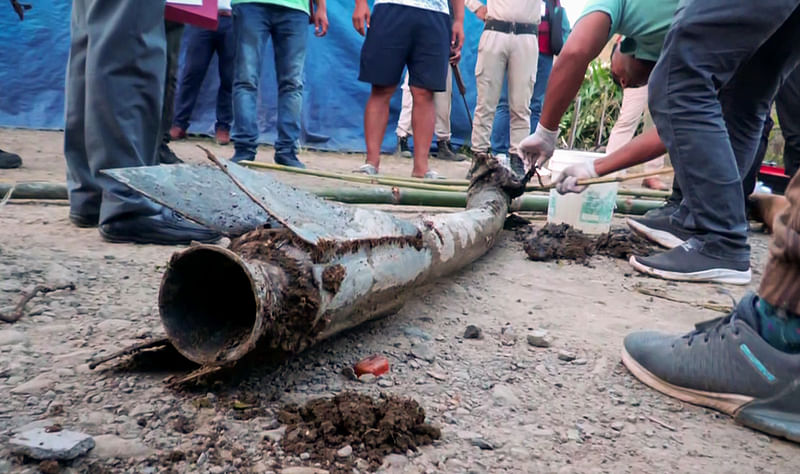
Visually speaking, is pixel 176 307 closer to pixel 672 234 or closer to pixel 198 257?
pixel 198 257

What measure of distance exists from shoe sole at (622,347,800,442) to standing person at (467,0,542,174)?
3865 mm

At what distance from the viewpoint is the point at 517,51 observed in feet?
17.1

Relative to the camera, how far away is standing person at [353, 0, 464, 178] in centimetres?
412

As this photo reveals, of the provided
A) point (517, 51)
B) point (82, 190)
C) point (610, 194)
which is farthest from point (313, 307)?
point (517, 51)

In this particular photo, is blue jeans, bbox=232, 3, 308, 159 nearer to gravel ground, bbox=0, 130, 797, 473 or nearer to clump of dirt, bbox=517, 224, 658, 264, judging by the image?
clump of dirt, bbox=517, 224, 658, 264

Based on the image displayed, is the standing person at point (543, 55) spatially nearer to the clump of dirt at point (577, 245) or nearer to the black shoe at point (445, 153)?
the black shoe at point (445, 153)

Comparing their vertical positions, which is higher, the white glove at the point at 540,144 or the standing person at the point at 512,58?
the standing person at the point at 512,58

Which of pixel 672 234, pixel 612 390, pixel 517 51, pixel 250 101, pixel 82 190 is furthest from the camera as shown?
pixel 517 51

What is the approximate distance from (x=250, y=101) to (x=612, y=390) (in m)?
3.45

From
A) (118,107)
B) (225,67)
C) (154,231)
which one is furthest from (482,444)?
(225,67)

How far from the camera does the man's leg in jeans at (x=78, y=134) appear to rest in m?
2.18

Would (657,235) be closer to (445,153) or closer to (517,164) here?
(517,164)

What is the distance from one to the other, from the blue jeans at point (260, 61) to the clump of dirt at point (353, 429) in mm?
3346

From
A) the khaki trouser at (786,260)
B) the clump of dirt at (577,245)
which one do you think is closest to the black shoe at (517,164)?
the clump of dirt at (577,245)
